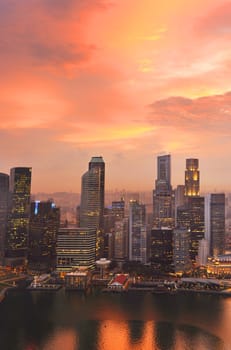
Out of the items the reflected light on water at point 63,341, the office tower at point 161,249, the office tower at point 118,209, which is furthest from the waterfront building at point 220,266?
the reflected light on water at point 63,341

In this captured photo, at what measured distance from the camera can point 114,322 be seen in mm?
12703

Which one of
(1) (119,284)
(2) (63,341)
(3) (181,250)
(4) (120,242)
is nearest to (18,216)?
(4) (120,242)

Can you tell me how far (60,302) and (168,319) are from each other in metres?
4.82

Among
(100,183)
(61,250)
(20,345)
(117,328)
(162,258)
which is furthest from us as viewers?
(100,183)

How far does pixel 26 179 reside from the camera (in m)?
29.0

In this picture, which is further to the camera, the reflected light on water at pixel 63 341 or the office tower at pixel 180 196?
the office tower at pixel 180 196

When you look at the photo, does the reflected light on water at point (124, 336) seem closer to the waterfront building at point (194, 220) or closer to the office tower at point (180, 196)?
the waterfront building at point (194, 220)

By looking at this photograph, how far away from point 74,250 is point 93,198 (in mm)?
7812

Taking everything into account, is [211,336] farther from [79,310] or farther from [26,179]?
[26,179]

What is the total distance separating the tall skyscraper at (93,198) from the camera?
29906mm

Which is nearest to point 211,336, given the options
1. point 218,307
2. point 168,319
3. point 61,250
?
point 168,319

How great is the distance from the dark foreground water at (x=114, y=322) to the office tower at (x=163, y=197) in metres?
18.1

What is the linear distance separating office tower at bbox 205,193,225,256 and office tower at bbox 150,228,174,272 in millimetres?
5460

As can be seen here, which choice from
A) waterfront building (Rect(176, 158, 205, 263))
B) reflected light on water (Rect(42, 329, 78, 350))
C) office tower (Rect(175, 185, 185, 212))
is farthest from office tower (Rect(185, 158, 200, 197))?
reflected light on water (Rect(42, 329, 78, 350))
